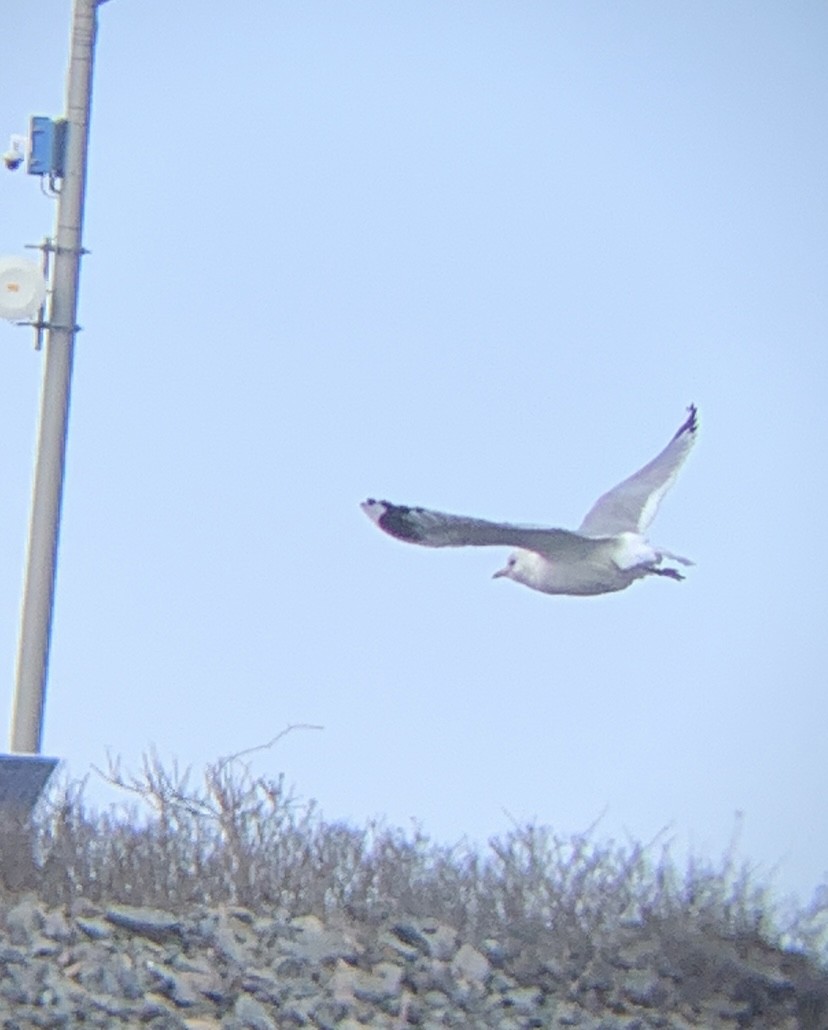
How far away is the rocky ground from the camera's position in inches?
306

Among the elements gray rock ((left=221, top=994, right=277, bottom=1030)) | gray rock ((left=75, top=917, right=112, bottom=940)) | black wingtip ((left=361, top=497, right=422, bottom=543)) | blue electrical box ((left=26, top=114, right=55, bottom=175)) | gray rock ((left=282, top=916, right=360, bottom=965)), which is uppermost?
blue electrical box ((left=26, top=114, right=55, bottom=175))

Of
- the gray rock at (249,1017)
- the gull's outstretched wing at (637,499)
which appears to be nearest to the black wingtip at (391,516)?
the gull's outstretched wing at (637,499)

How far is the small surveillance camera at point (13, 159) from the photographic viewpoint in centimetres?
1269

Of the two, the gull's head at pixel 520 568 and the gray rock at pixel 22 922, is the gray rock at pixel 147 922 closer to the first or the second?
the gray rock at pixel 22 922

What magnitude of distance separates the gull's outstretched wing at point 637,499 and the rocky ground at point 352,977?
Answer: 90.7 inches

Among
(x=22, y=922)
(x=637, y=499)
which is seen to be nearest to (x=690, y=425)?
(x=637, y=499)

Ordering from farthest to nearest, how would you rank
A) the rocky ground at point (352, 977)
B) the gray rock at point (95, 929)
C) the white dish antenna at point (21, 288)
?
1. the white dish antenna at point (21, 288)
2. the gray rock at point (95, 929)
3. the rocky ground at point (352, 977)

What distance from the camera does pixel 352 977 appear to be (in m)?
8.00

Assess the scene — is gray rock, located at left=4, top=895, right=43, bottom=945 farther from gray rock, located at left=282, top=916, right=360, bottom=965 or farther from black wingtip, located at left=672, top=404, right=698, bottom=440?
black wingtip, located at left=672, top=404, right=698, bottom=440

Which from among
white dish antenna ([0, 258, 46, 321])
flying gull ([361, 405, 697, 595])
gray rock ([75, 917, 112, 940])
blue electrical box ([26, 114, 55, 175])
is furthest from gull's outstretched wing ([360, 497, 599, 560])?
blue electrical box ([26, 114, 55, 175])

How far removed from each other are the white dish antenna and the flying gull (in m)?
3.00

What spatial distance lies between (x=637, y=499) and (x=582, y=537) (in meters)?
1.02

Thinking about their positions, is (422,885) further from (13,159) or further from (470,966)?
(13,159)

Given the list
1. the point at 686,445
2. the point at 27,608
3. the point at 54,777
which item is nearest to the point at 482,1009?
the point at 54,777
